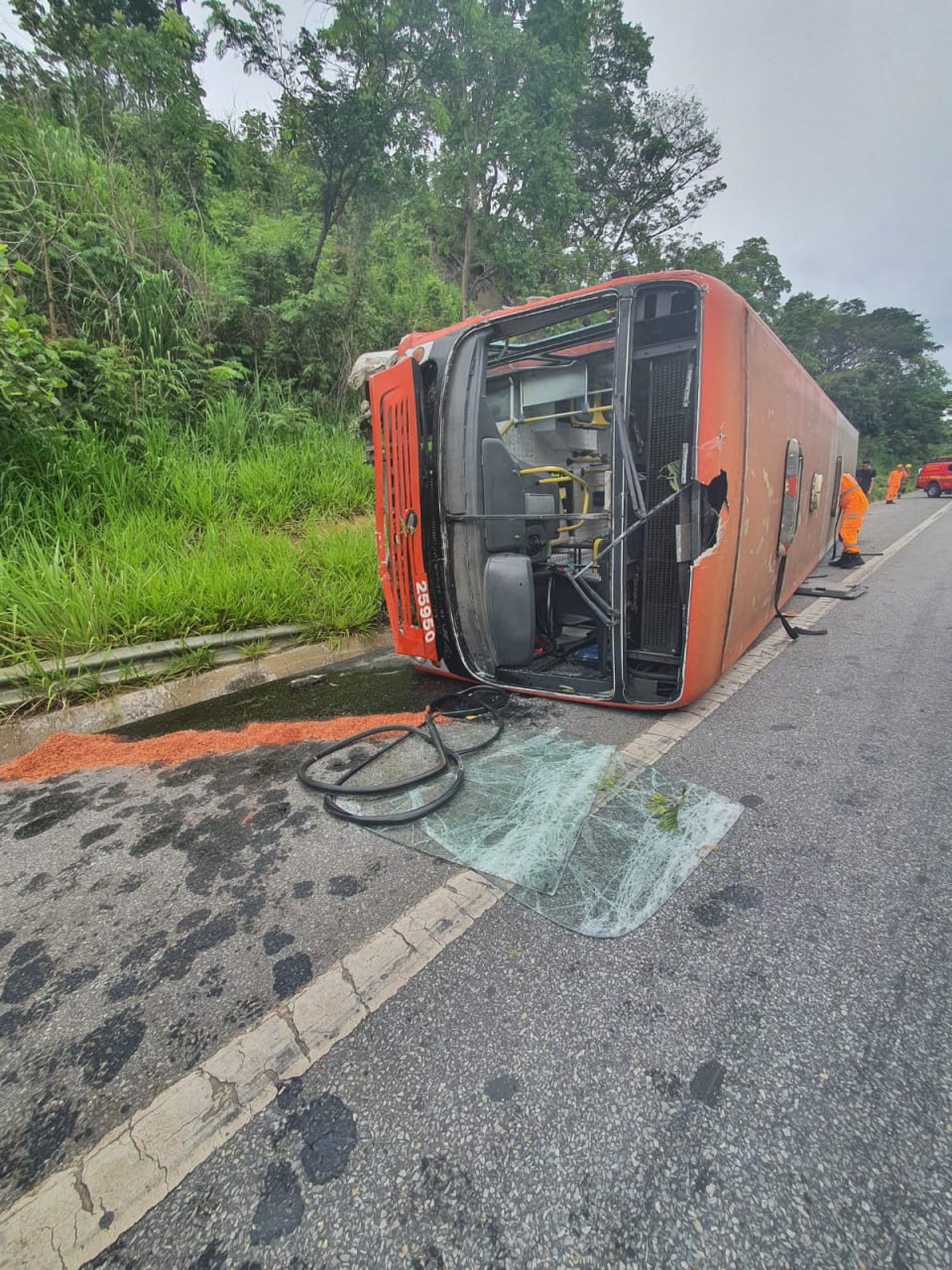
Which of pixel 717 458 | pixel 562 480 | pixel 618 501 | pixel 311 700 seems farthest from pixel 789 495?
pixel 311 700

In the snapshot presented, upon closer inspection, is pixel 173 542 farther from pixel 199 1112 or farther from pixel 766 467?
pixel 766 467

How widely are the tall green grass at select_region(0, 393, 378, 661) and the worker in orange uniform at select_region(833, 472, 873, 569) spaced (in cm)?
596

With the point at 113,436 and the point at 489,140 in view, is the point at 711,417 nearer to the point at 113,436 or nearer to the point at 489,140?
the point at 113,436

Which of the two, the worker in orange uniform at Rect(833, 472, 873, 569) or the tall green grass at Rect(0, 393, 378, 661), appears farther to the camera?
the worker in orange uniform at Rect(833, 472, 873, 569)

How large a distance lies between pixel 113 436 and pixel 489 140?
973 centimetres

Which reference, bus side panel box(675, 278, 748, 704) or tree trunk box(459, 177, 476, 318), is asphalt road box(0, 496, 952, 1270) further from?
tree trunk box(459, 177, 476, 318)

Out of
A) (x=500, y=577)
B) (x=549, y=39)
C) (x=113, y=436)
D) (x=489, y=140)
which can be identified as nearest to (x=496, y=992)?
(x=500, y=577)

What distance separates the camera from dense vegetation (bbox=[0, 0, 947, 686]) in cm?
383

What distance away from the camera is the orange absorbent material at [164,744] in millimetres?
2570

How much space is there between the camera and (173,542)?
166 inches

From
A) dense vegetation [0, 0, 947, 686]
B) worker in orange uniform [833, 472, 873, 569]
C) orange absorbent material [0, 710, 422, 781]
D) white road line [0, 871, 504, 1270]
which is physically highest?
dense vegetation [0, 0, 947, 686]

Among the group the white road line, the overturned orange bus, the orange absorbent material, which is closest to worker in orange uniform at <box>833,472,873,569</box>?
the overturned orange bus

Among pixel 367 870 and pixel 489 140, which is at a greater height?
pixel 489 140

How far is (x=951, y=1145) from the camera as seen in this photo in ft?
3.24
